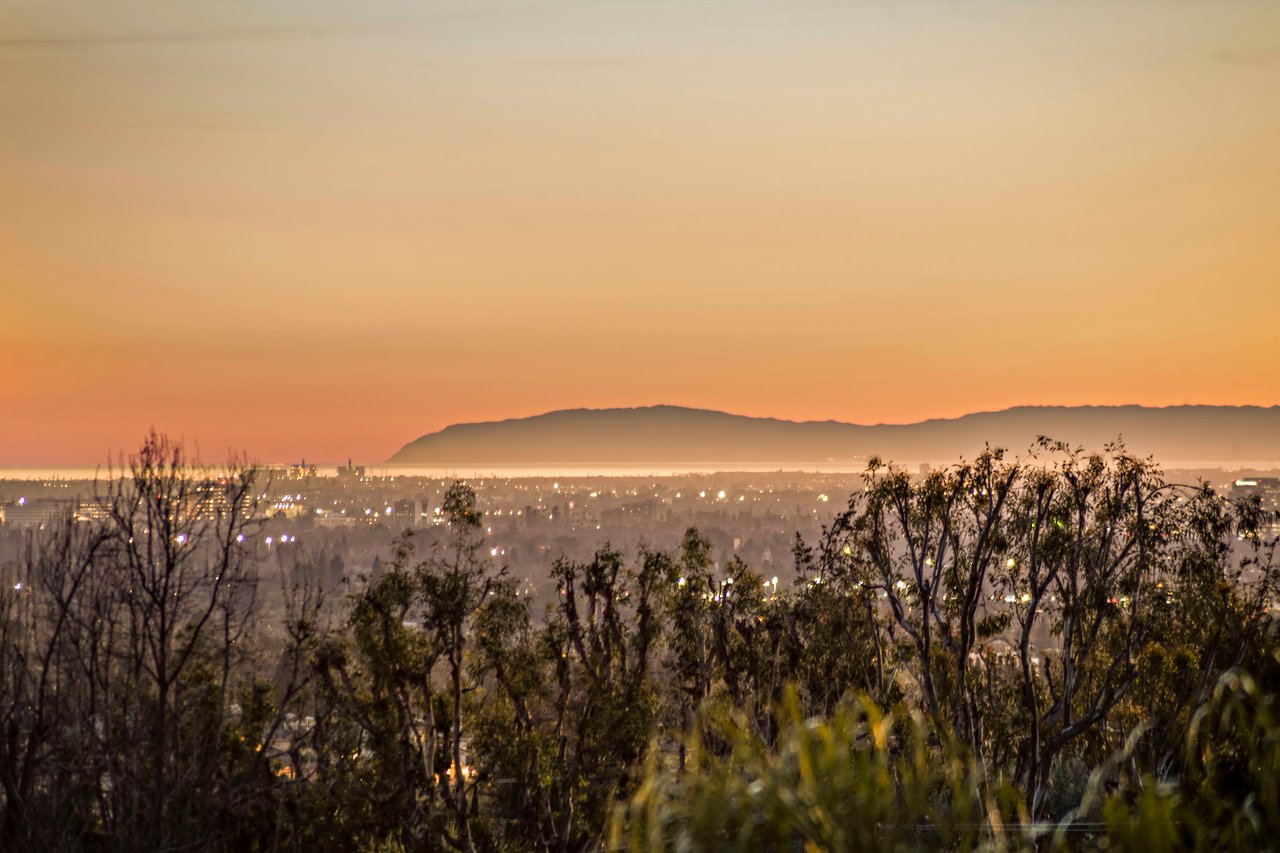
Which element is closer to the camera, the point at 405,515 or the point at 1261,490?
the point at 1261,490

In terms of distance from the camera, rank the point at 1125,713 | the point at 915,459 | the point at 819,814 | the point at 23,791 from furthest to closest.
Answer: the point at 915,459 → the point at 1125,713 → the point at 23,791 → the point at 819,814

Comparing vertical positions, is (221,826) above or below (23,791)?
below

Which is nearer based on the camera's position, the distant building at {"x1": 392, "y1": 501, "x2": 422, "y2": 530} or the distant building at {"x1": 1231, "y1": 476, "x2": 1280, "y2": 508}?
the distant building at {"x1": 1231, "y1": 476, "x2": 1280, "y2": 508}

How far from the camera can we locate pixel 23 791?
35.4 ft

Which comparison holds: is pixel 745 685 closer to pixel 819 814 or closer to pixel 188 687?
pixel 188 687

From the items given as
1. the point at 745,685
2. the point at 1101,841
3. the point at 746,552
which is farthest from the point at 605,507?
the point at 1101,841

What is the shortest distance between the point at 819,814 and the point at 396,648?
41.1ft

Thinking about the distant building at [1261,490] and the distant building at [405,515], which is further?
the distant building at [405,515]

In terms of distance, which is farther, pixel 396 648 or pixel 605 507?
pixel 605 507

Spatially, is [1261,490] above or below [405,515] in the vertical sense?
above

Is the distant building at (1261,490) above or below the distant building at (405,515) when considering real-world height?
above

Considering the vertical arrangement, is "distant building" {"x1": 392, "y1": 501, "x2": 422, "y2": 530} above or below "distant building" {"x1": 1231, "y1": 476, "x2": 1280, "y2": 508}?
below

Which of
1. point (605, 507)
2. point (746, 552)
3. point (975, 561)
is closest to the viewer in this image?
point (975, 561)

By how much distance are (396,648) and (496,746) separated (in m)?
1.85
